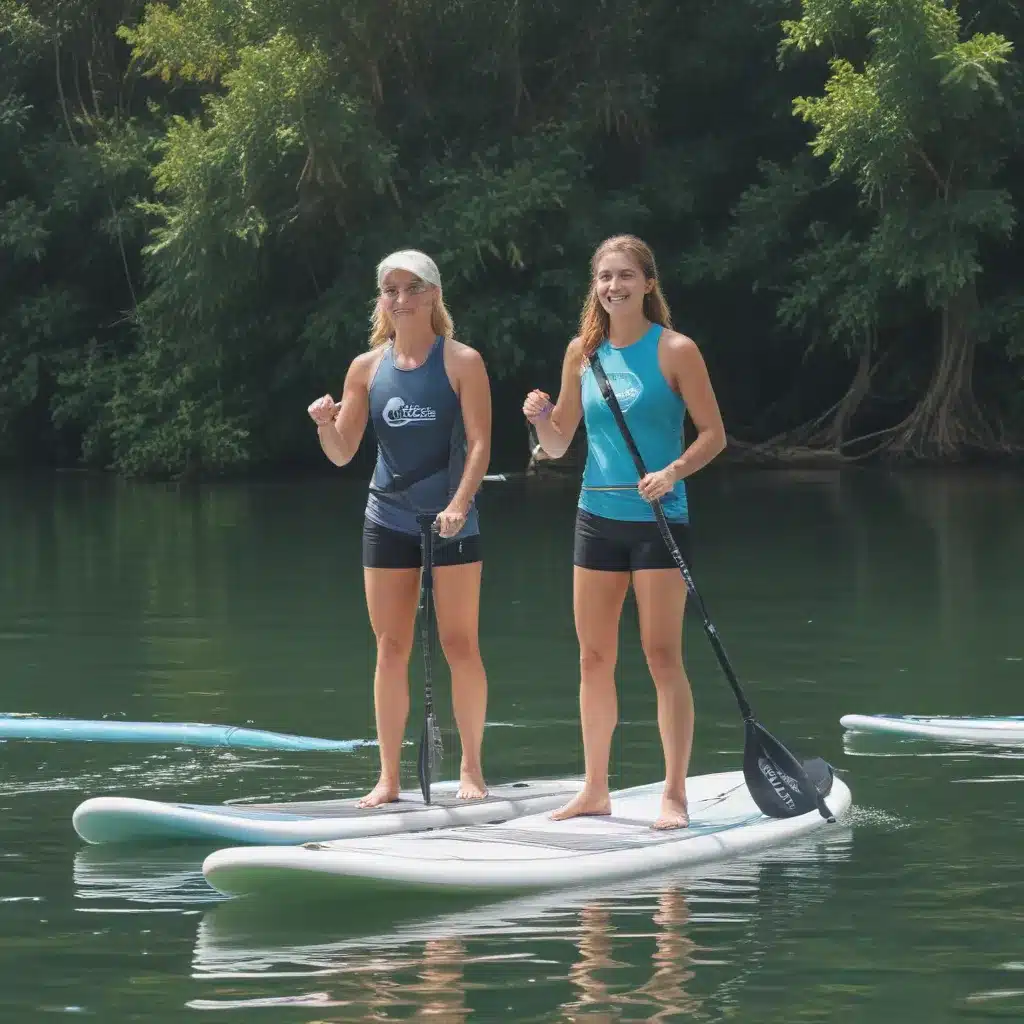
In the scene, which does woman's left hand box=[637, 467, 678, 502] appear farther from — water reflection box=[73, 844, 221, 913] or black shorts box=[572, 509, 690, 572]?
water reflection box=[73, 844, 221, 913]

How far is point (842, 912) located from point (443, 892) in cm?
113

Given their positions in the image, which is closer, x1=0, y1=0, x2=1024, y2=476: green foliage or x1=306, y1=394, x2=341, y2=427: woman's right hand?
x1=306, y1=394, x2=341, y2=427: woman's right hand

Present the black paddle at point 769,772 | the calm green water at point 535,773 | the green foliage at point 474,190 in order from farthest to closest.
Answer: the green foliage at point 474,190 < the black paddle at point 769,772 < the calm green water at point 535,773

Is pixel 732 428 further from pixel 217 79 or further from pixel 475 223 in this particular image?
pixel 217 79

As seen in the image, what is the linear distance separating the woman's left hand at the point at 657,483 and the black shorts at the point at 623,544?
20 centimetres

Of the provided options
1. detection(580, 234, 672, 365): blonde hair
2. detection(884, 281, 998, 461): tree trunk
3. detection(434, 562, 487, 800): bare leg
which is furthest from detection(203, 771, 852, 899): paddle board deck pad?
detection(884, 281, 998, 461): tree trunk

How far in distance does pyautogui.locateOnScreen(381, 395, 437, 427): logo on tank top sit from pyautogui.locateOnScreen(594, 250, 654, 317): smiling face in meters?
0.72

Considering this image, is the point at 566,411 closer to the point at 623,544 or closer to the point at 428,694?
the point at 623,544

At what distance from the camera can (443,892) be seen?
698 cm

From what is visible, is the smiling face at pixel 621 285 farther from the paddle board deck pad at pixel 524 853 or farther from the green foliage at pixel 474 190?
the green foliage at pixel 474 190

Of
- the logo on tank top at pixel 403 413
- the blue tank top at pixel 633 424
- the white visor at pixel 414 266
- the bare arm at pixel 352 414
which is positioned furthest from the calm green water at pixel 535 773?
the white visor at pixel 414 266

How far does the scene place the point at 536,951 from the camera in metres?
6.42

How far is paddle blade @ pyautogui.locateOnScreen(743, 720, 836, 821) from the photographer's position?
7.78 m

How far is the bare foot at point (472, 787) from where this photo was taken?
8.12 meters
